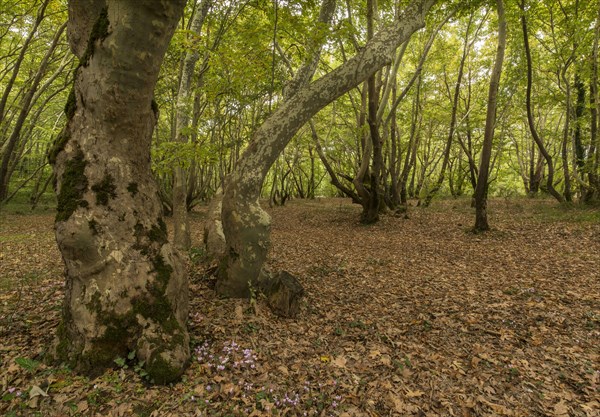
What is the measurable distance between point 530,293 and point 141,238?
624 centimetres

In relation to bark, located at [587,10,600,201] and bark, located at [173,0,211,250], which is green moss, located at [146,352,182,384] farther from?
bark, located at [587,10,600,201]

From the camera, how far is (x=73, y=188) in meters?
3.29

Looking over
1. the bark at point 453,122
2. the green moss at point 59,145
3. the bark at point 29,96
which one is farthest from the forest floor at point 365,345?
the bark at point 453,122

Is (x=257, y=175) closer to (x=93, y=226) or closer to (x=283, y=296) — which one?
(x=283, y=296)

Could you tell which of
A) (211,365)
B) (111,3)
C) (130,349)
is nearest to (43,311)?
(130,349)

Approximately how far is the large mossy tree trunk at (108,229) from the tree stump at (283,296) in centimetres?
160

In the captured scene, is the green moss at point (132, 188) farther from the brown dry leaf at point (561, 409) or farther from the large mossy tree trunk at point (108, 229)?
the brown dry leaf at point (561, 409)

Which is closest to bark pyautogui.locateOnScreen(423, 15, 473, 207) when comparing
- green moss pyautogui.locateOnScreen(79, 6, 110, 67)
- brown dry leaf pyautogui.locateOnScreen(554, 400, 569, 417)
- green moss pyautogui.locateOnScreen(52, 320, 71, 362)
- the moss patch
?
brown dry leaf pyautogui.locateOnScreen(554, 400, 569, 417)

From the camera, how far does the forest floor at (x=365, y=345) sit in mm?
3057

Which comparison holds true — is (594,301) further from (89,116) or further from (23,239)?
(23,239)

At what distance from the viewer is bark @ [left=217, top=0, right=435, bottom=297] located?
4965mm

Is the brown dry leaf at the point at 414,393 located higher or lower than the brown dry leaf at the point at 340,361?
lower

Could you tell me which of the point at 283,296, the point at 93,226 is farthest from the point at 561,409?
the point at 93,226

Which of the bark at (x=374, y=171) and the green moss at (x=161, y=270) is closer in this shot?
the green moss at (x=161, y=270)
